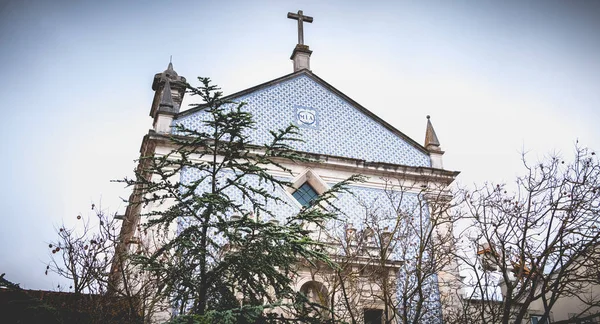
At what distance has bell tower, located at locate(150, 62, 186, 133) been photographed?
14.5 meters

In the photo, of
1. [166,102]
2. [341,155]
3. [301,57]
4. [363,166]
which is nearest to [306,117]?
[341,155]

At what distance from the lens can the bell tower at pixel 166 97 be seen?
14.5 m

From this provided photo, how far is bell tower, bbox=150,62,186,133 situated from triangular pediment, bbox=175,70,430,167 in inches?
13.2

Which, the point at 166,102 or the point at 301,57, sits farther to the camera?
the point at 301,57

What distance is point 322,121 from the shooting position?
52.0ft

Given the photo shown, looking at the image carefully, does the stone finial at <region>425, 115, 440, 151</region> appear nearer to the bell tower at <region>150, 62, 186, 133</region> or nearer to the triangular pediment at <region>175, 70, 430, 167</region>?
the triangular pediment at <region>175, 70, 430, 167</region>

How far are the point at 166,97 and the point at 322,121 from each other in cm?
425

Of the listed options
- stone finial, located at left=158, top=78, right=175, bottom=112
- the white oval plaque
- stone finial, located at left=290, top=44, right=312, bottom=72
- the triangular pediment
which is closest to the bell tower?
stone finial, located at left=158, top=78, right=175, bottom=112

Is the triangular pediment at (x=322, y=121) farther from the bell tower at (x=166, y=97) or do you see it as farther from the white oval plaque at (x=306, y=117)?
the bell tower at (x=166, y=97)

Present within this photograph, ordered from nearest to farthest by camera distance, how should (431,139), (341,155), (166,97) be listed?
(166,97) < (341,155) < (431,139)

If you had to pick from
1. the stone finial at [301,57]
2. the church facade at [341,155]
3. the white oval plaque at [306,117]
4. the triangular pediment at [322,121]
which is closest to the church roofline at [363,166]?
the church facade at [341,155]

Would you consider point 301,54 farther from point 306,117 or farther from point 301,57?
point 306,117

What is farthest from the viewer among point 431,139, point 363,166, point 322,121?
point 431,139

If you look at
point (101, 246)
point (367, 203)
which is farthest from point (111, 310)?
point (367, 203)
